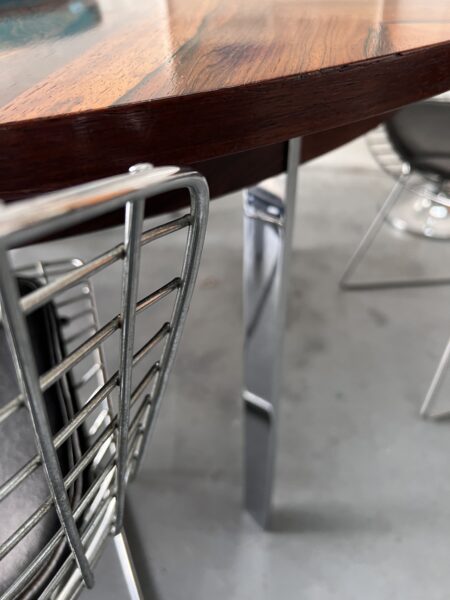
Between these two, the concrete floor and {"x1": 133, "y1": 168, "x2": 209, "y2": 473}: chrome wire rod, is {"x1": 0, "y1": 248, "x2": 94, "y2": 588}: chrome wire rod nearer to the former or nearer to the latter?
{"x1": 133, "y1": 168, "x2": 209, "y2": 473}: chrome wire rod

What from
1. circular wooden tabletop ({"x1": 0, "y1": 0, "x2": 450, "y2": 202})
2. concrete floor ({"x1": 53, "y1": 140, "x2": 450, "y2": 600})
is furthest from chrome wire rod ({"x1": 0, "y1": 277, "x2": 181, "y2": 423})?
concrete floor ({"x1": 53, "y1": 140, "x2": 450, "y2": 600})

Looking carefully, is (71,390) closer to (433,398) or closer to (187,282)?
(187,282)

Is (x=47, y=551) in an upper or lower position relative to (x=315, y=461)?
upper

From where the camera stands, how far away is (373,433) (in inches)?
41.4

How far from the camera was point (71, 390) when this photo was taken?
0.53 metres

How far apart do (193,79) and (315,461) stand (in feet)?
2.58

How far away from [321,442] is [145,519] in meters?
0.36

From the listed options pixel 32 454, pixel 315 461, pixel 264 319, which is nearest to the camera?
pixel 32 454

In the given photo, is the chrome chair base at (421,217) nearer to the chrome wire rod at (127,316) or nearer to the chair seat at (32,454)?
→ the chair seat at (32,454)

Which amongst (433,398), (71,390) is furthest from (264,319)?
(433,398)

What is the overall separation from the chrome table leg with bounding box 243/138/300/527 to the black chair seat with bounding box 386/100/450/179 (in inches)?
21.8

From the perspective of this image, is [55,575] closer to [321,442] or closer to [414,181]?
[321,442]

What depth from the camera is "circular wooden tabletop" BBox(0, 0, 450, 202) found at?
357 mm

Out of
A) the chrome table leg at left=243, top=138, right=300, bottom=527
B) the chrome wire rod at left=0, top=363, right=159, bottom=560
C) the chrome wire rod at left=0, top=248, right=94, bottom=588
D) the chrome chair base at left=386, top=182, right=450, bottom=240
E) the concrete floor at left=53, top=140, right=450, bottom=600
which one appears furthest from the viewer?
the chrome chair base at left=386, top=182, right=450, bottom=240
